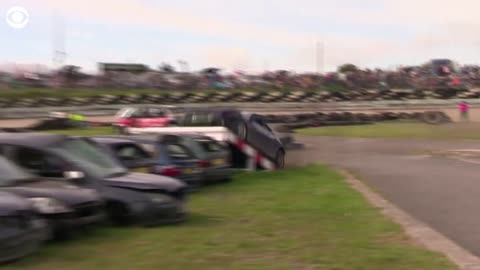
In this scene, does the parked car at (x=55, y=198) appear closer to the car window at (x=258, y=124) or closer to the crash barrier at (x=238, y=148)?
the crash barrier at (x=238, y=148)

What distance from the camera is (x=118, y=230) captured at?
909 centimetres

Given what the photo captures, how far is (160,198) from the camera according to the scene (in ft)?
31.9

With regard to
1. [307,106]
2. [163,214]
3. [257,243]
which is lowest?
[257,243]

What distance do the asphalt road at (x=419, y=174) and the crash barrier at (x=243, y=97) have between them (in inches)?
708

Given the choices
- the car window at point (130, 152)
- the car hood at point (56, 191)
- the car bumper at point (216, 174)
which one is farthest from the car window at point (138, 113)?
the car hood at point (56, 191)

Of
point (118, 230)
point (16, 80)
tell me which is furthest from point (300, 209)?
point (16, 80)

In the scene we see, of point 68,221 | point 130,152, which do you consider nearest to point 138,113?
point 130,152

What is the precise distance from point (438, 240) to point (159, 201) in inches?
145

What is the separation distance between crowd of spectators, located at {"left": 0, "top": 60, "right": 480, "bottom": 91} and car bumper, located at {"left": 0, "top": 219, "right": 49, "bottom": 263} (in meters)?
47.6

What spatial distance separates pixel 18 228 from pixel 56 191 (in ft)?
4.20

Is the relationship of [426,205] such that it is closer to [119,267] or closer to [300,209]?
[300,209]

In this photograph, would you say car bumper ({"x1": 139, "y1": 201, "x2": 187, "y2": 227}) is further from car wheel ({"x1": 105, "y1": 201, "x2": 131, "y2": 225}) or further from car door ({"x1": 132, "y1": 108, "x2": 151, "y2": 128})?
car door ({"x1": 132, "y1": 108, "x2": 151, "y2": 128})

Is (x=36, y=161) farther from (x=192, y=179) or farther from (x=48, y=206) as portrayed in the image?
(x=192, y=179)

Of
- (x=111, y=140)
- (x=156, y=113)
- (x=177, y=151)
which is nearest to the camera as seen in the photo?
(x=111, y=140)
